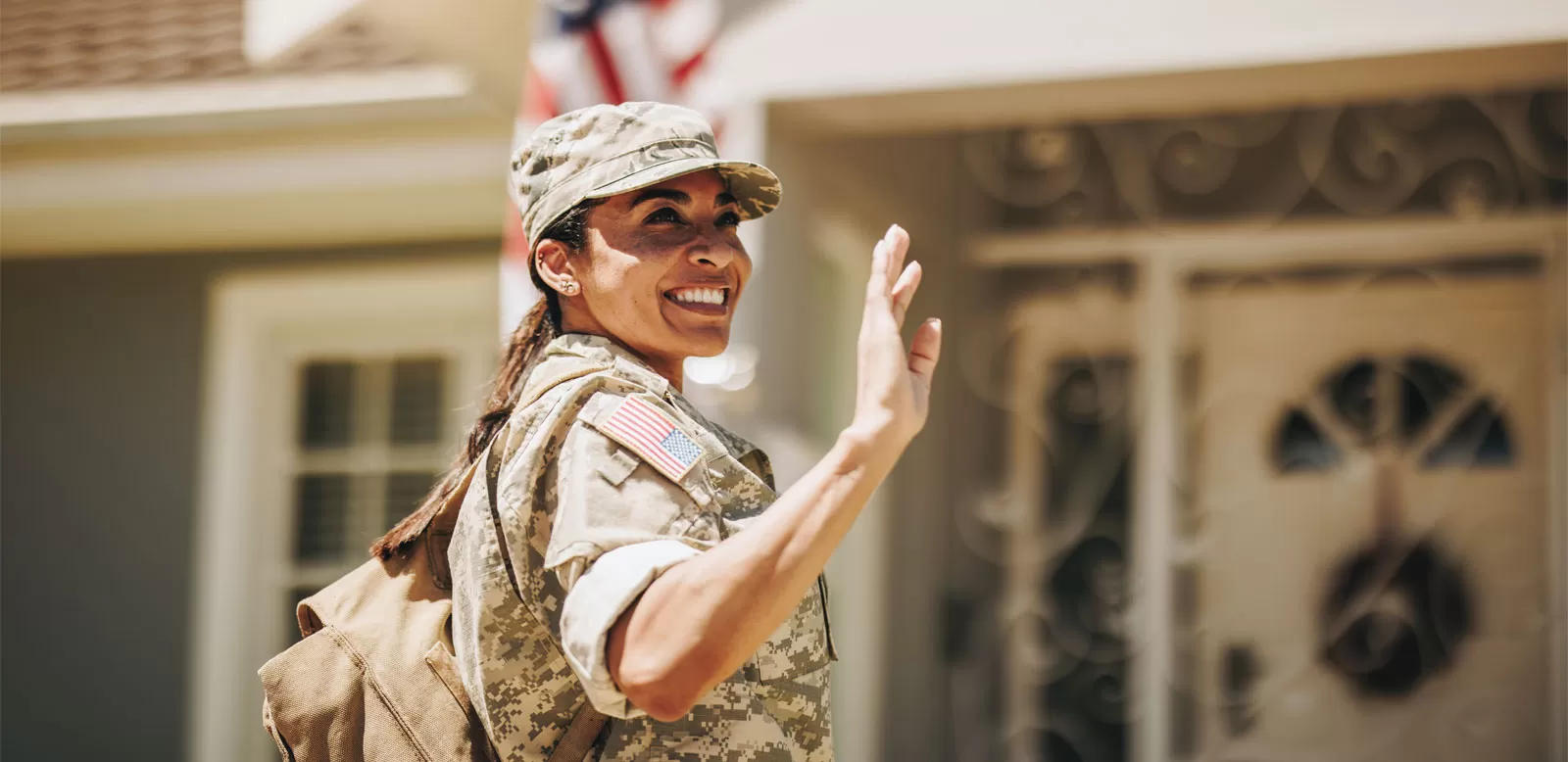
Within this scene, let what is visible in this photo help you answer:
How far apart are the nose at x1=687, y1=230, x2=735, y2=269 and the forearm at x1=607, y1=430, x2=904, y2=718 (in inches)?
16.9

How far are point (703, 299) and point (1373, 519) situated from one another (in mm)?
4033

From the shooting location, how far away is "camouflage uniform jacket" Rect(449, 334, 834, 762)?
165cm

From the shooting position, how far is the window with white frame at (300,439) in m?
5.67

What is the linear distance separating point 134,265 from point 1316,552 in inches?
166

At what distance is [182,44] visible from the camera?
17.6ft

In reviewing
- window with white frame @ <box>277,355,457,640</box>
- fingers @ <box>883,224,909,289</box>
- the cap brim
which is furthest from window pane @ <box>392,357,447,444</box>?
fingers @ <box>883,224,909,289</box>

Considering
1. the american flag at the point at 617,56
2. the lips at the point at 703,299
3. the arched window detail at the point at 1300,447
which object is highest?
the american flag at the point at 617,56

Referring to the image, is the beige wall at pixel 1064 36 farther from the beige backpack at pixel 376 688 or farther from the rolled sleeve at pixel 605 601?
the rolled sleeve at pixel 605 601

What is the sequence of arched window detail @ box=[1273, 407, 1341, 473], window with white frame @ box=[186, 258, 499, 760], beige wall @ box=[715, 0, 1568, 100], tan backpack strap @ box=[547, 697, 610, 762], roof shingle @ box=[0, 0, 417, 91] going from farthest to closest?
window with white frame @ box=[186, 258, 499, 760], arched window detail @ box=[1273, 407, 1341, 473], roof shingle @ box=[0, 0, 417, 91], beige wall @ box=[715, 0, 1568, 100], tan backpack strap @ box=[547, 697, 610, 762]

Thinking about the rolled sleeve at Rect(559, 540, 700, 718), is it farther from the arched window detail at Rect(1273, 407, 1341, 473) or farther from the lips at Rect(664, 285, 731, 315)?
the arched window detail at Rect(1273, 407, 1341, 473)

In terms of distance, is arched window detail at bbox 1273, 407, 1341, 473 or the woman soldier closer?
the woman soldier

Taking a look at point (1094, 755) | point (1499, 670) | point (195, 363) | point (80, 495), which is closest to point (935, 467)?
point (1094, 755)

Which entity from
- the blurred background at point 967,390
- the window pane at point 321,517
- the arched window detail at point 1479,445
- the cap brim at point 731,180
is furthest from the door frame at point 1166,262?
the cap brim at point 731,180

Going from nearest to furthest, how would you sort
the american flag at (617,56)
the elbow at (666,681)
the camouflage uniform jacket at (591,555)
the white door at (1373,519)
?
the elbow at (666,681)
the camouflage uniform jacket at (591,555)
the american flag at (617,56)
the white door at (1373,519)
